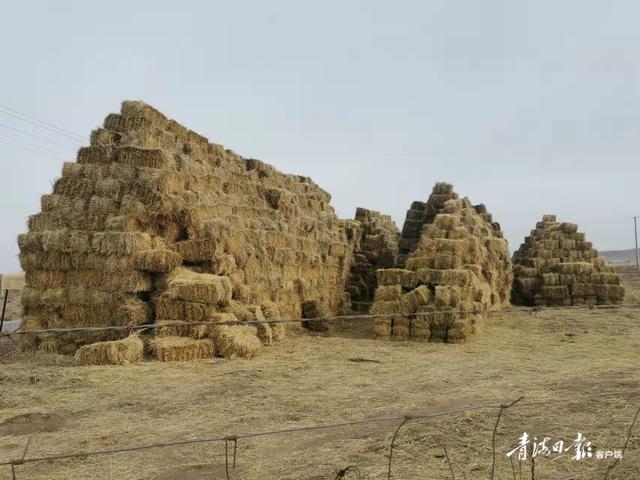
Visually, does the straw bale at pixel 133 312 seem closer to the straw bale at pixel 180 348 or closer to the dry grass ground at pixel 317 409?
the straw bale at pixel 180 348

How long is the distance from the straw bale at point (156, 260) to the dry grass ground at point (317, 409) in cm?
272

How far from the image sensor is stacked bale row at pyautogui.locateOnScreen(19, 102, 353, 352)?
12.8 m

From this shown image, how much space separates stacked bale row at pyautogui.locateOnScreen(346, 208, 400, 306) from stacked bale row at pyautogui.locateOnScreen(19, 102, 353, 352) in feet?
27.8

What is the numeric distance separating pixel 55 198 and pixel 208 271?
14.8 feet

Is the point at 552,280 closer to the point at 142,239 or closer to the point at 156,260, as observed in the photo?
the point at 156,260

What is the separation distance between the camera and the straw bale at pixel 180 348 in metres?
11.3

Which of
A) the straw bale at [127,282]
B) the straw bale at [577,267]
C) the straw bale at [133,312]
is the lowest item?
the straw bale at [133,312]

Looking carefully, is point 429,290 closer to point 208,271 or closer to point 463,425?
point 208,271

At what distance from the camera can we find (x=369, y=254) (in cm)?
2638

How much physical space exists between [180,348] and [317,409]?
4620 mm

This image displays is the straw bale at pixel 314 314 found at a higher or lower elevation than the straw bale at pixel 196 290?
lower

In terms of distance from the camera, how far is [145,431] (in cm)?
686

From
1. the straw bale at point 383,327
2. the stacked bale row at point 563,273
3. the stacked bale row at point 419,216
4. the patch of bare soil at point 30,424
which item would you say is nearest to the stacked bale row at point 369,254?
the stacked bale row at point 419,216

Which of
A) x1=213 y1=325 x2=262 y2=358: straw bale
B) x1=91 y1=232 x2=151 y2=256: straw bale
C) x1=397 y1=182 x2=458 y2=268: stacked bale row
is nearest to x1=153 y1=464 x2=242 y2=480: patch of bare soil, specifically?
x1=213 y1=325 x2=262 y2=358: straw bale
